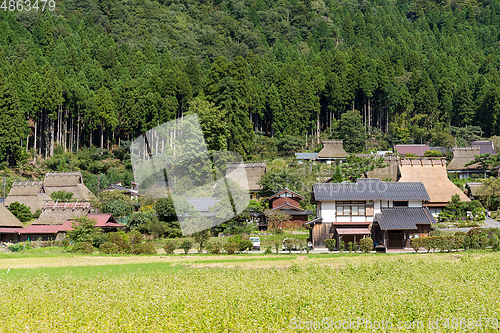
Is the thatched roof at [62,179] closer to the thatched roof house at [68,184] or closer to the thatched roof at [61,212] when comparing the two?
the thatched roof house at [68,184]

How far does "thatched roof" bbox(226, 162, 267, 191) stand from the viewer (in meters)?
42.3

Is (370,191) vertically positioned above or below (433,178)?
below

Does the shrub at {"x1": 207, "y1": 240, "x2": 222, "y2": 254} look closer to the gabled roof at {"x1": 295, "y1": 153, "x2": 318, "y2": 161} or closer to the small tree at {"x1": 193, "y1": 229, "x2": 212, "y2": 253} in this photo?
the small tree at {"x1": 193, "y1": 229, "x2": 212, "y2": 253}

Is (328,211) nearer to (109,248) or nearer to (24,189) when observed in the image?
(109,248)

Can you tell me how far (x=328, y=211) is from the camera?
98.2ft

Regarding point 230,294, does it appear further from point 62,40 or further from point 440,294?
point 62,40

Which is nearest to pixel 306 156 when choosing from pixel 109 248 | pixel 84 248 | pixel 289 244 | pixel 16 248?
pixel 289 244

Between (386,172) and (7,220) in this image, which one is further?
(386,172)

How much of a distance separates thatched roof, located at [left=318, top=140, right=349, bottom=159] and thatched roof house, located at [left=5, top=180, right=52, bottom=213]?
86.7 feet

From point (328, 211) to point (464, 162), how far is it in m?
22.3

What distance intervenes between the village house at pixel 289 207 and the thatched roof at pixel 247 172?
5.25 m

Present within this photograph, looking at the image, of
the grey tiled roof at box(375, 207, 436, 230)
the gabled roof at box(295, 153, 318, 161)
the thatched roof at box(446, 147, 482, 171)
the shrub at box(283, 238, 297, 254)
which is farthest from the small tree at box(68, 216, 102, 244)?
the thatched roof at box(446, 147, 482, 171)

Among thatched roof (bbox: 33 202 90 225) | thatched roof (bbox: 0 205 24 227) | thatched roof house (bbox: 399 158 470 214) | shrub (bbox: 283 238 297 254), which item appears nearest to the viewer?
shrub (bbox: 283 238 297 254)

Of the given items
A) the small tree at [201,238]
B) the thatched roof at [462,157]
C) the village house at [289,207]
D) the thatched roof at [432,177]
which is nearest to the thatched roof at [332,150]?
the thatched roof at [462,157]
